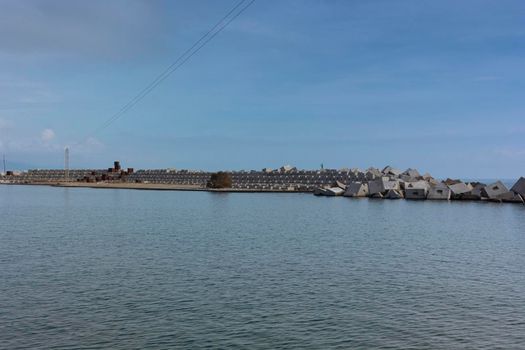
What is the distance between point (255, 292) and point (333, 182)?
338ft

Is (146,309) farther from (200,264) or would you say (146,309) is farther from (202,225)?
(202,225)

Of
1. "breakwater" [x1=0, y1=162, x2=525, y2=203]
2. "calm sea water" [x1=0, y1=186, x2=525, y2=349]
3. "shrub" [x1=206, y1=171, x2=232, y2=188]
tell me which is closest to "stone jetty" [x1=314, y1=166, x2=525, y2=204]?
"breakwater" [x1=0, y1=162, x2=525, y2=203]

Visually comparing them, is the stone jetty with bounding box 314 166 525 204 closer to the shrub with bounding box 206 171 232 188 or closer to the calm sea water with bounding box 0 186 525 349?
the shrub with bounding box 206 171 232 188

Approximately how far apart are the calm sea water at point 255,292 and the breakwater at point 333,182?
183 feet

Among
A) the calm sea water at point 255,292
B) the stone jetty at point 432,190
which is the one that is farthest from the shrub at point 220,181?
the calm sea water at point 255,292

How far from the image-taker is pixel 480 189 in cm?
8456

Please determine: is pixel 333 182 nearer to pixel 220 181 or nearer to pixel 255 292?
pixel 220 181

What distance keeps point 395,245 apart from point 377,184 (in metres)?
63.7

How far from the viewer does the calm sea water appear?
11875 mm

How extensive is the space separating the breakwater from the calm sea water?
183 ft

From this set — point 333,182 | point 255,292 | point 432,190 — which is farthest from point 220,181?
point 255,292

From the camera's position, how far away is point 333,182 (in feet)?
387

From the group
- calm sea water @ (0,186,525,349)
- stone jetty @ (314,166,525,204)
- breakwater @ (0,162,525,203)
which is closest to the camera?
calm sea water @ (0,186,525,349)

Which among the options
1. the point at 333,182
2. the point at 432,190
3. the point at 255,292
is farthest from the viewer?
the point at 333,182
